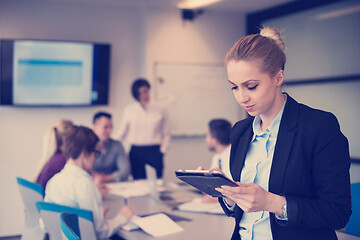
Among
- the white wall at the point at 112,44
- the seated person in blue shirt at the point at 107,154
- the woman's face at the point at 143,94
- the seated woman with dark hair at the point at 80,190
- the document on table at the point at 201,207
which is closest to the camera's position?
the seated woman with dark hair at the point at 80,190

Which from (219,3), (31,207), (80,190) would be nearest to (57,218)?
(80,190)

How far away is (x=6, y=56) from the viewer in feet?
15.7

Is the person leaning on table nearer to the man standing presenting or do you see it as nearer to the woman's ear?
the woman's ear

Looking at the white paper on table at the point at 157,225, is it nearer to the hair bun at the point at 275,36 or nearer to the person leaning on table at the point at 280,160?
the person leaning on table at the point at 280,160

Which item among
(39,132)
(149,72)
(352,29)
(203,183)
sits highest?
(352,29)

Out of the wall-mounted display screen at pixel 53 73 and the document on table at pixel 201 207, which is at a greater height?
the wall-mounted display screen at pixel 53 73

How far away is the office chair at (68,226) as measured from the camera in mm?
1435

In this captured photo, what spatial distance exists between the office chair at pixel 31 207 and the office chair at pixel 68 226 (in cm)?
101

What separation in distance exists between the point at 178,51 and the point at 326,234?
4.56 metres

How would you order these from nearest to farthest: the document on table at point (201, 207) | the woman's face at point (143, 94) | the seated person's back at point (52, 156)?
the document on table at point (201, 207) → the seated person's back at point (52, 156) → the woman's face at point (143, 94)

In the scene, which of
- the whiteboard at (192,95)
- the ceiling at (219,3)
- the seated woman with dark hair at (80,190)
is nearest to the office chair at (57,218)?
the seated woman with dark hair at (80,190)

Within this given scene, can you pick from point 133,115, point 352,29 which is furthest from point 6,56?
point 352,29

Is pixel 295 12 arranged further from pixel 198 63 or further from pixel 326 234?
pixel 326 234

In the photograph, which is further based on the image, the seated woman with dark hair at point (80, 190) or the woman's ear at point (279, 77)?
the seated woman with dark hair at point (80, 190)
